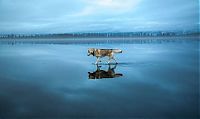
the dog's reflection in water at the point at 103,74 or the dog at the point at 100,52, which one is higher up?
the dog at the point at 100,52

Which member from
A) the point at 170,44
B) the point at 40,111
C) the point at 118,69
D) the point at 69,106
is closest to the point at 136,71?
the point at 118,69

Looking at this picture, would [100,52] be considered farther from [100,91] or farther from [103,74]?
[100,91]

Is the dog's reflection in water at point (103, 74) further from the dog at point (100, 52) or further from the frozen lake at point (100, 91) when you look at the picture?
the dog at point (100, 52)

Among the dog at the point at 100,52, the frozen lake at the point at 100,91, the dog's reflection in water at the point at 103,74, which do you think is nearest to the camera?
the frozen lake at the point at 100,91

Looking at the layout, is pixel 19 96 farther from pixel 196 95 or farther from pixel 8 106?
pixel 196 95

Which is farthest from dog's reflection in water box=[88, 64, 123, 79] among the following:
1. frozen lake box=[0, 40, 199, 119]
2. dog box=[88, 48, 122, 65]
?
dog box=[88, 48, 122, 65]

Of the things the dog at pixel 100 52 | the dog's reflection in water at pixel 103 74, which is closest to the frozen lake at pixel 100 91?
the dog's reflection in water at pixel 103 74

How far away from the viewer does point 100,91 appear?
318 centimetres

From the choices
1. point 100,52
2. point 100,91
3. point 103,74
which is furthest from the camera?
point 100,52

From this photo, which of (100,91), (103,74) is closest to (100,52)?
(103,74)

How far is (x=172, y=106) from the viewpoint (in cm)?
283

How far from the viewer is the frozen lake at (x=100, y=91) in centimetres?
280

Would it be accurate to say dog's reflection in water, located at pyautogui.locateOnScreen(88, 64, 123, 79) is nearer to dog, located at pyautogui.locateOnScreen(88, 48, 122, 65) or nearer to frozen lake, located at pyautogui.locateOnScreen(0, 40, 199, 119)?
frozen lake, located at pyautogui.locateOnScreen(0, 40, 199, 119)

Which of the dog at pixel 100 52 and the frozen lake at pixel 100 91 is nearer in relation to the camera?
the frozen lake at pixel 100 91
